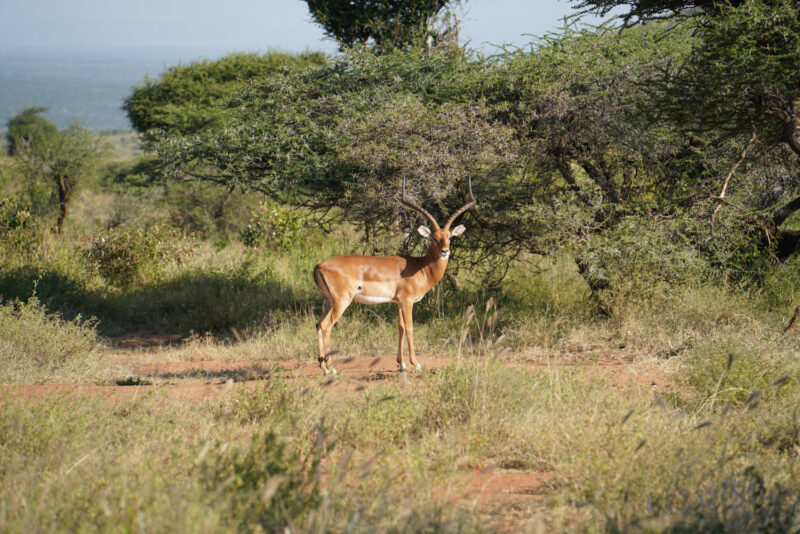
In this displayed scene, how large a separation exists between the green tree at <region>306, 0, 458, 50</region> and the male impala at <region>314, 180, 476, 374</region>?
951 centimetres

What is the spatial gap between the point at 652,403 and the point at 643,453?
154 cm

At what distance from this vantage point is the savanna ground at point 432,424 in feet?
11.2

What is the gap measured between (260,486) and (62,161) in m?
19.2

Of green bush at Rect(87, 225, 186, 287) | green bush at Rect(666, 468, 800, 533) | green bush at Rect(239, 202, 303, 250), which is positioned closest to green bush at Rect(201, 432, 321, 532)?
green bush at Rect(666, 468, 800, 533)

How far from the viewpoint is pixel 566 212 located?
8.71m

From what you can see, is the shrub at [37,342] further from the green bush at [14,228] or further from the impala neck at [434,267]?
the green bush at [14,228]

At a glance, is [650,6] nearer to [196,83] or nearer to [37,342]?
[37,342]

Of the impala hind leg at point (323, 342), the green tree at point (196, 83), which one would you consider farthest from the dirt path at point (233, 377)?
the green tree at point (196, 83)

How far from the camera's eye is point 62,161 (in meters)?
20.1

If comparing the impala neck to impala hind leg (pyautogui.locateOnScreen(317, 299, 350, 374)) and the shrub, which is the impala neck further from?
the shrub

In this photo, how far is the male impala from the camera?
24.3ft

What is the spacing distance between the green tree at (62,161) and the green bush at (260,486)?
1820 centimetres

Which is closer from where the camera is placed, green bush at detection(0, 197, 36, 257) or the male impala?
the male impala

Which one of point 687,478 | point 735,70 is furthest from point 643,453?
point 735,70
